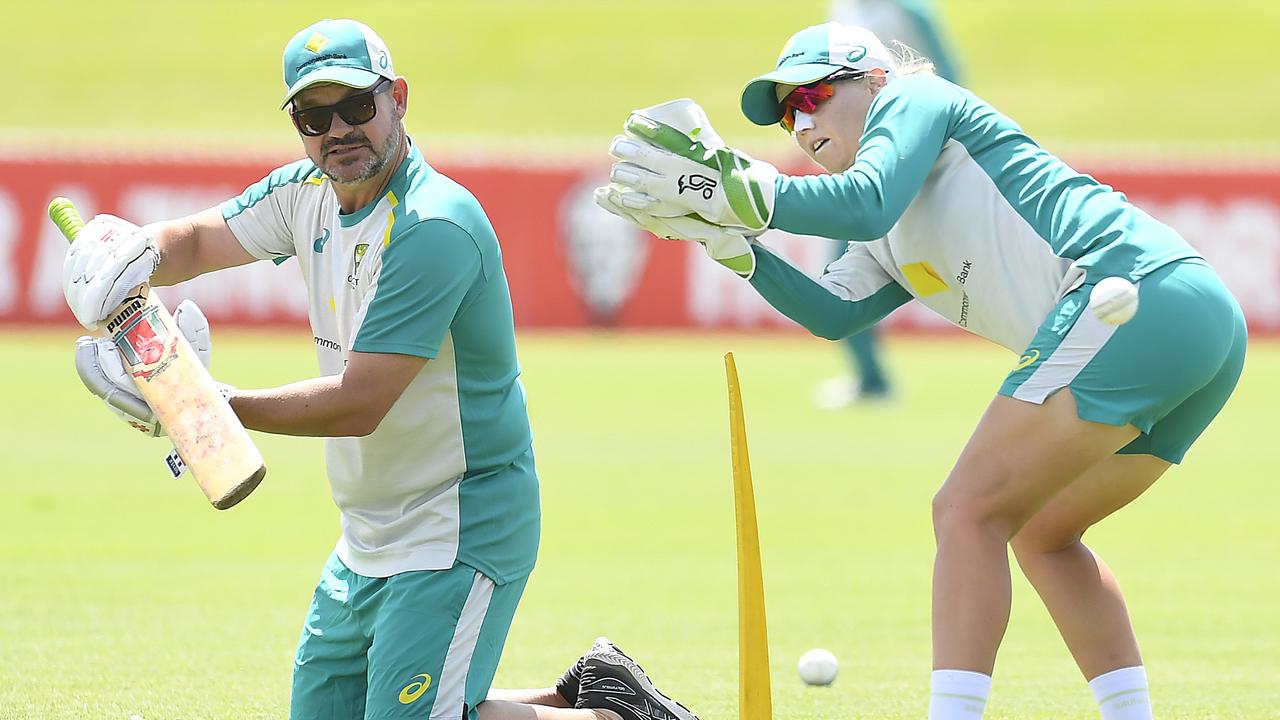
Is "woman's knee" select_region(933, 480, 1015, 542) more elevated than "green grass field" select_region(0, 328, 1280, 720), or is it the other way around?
"woman's knee" select_region(933, 480, 1015, 542)

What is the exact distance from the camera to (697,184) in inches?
181

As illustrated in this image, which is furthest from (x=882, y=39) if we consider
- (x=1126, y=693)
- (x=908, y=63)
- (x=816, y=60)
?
(x=1126, y=693)

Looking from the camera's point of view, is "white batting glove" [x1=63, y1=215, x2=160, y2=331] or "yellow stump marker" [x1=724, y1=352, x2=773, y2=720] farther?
"yellow stump marker" [x1=724, y1=352, x2=773, y2=720]

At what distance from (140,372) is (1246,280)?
697 inches

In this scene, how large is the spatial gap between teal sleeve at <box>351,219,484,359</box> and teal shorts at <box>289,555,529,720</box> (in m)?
0.71

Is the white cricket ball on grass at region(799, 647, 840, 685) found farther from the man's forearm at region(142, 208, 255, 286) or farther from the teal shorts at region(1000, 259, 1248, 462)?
the man's forearm at region(142, 208, 255, 286)

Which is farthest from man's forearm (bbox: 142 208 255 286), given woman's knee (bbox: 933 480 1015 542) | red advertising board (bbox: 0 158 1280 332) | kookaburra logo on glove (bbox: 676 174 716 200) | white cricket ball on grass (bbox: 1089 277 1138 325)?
red advertising board (bbox: 0 158 1280 332)

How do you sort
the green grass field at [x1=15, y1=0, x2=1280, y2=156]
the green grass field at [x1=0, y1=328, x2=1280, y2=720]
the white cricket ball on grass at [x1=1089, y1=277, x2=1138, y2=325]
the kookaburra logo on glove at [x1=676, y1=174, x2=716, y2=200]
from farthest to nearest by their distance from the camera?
the green grass field at [x1=15, y1=0, x2=1280, y2=156]
the green grass field at [x1=0, y1=328, x2=1280, y2=720]
the kookaburra logo on glove at [x1=676, y1=174, x2=716, y2=200]
the white cricket ball on grass at [x1=1089, y1=277, x2=1138, y2=325]

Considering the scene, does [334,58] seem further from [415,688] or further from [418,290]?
[415,688]

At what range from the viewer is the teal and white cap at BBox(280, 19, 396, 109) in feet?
15.8

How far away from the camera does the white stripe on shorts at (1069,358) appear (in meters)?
4.59

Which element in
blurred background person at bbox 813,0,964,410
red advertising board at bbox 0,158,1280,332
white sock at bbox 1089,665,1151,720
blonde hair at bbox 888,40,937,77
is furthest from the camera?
red advertising board at bbox 0,158,1280,332

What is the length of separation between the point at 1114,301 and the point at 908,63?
1.34 m

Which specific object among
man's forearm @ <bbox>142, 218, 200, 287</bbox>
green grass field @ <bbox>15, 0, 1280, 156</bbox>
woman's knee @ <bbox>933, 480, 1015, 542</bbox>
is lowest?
green grass field @ <bbox>15, 0, 1280, 156</bbox>
